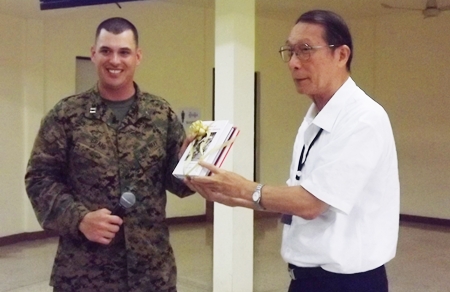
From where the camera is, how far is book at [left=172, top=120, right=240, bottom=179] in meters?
1.85

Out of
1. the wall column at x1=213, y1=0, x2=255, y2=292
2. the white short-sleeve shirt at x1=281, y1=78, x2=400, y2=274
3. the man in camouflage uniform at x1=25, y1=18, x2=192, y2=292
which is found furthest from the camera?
the wall column at x1=213, y1=0, x2=255, y2=292

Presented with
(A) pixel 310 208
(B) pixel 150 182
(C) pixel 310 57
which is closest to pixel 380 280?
(A) pixel 310 208

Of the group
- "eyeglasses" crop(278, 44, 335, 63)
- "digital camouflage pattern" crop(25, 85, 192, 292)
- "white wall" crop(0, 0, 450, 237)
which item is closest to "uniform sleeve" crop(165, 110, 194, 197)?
"digital camouflage pattern" crop(25, 85, 192, 292)

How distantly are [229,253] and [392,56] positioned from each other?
17.2 feet

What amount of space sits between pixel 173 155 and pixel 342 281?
835 mm

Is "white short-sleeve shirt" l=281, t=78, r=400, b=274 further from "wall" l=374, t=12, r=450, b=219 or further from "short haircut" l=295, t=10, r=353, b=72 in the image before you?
"wall" l=374, t=12, r=450, b=219

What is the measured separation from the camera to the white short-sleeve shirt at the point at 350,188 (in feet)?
5.46

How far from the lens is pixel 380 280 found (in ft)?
5.86

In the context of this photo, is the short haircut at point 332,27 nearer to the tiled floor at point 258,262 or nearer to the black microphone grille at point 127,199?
the black microphone grille at point 127,199

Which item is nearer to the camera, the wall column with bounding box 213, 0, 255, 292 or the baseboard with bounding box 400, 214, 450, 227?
the wall column with bounding box 213, 0, 255, 292

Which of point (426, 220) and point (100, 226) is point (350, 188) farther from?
point (426, 220)

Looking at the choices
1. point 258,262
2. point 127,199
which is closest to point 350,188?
→ point 127,199

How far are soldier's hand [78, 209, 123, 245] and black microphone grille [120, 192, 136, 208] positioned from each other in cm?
6

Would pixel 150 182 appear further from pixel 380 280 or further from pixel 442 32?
pixel 442 32
